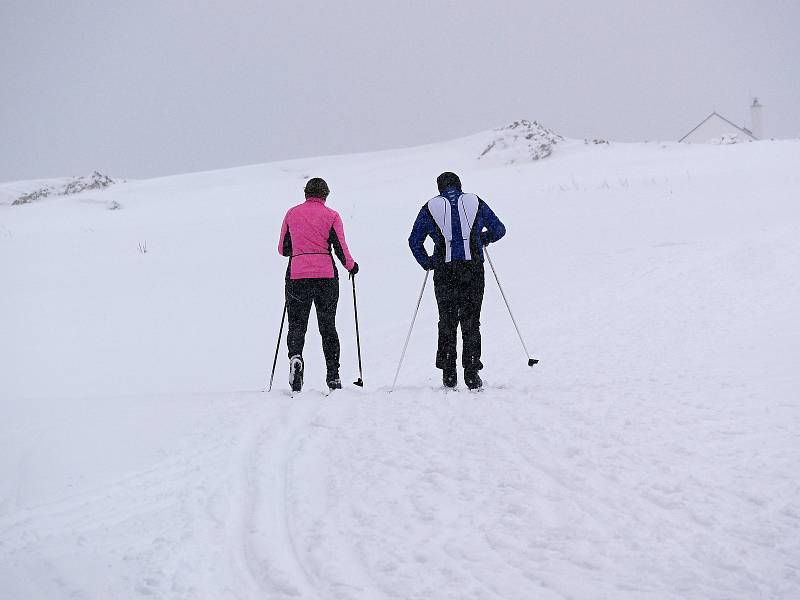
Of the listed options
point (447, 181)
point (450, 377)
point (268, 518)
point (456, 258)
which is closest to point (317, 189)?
point (447, 181)

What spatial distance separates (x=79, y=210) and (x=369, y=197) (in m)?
11.7

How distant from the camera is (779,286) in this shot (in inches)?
374

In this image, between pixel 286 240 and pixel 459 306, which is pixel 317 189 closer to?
pixel 286 240

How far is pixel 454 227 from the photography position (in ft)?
20.9

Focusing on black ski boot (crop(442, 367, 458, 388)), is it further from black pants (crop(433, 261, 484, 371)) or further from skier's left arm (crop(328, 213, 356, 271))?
skier's left arm (crop(328, 213, 356, 271))

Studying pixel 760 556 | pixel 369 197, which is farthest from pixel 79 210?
pixel 760 556

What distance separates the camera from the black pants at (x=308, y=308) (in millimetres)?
6758

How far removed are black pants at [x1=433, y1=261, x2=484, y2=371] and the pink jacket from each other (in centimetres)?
90

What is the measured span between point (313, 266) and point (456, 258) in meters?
1.34

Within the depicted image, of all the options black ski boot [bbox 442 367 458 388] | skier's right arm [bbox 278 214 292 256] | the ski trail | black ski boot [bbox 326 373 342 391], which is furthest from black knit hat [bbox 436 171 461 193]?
the ski trail

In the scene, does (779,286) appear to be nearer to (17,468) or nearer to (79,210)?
(17,468)

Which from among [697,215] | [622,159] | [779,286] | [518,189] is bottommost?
[779,286]

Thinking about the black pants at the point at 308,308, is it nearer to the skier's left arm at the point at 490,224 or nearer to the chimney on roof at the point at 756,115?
the skier's left arm at the point at 490,224

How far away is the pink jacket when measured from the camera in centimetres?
669
